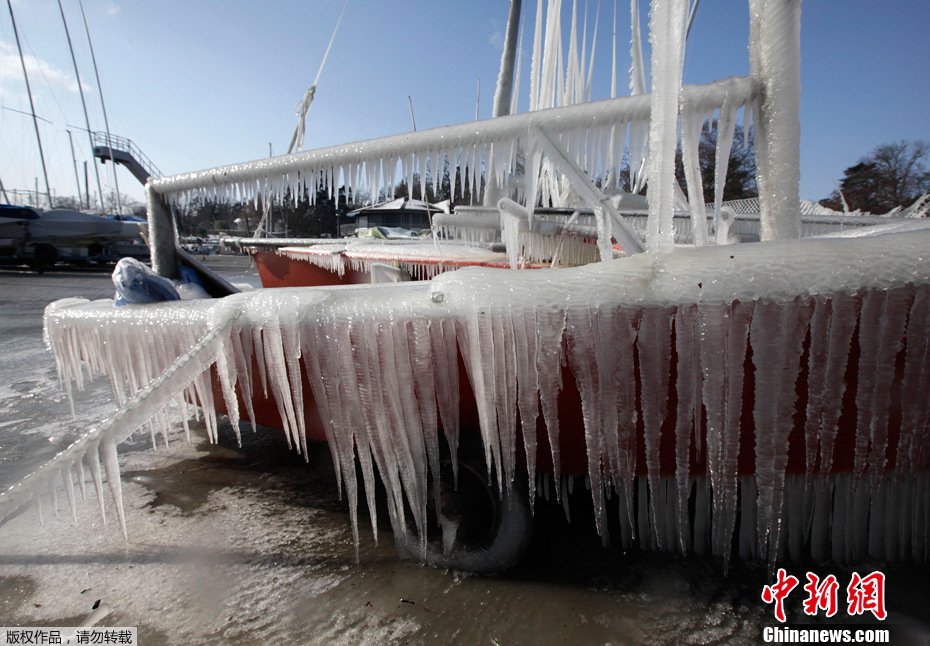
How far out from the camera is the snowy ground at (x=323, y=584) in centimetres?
162

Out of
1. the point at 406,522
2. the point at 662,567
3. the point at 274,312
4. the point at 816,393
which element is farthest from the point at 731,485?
the point at 274,312

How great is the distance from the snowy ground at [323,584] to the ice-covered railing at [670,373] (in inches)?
9.6

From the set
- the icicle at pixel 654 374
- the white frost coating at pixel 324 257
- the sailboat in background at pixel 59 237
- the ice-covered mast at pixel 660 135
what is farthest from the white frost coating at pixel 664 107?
the sailboat in background at pixel 59 237

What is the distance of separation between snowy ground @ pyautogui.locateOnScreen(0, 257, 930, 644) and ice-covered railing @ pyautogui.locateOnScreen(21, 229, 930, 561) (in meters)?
0.24

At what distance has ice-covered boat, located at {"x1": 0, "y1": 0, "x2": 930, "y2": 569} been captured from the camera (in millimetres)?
1307

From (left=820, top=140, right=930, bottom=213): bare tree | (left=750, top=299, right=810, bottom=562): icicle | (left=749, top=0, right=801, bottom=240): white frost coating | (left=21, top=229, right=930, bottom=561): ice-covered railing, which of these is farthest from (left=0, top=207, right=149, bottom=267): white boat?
(left=820, top=140, right=930, bottom=213): bare tree

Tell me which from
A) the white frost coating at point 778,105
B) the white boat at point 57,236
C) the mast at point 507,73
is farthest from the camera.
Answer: the white boat at point 57,236

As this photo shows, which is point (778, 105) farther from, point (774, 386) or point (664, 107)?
point (774, 386)

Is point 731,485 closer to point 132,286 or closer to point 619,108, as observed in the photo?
point 619,108

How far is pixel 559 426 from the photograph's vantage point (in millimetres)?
1635

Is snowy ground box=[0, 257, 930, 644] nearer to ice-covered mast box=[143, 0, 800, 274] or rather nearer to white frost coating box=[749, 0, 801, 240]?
ice-covered mast box=[143, 0, 800, 274]

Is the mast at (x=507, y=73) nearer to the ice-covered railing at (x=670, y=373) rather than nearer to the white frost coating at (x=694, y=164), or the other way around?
the white frost coating at (x=694, y=164)

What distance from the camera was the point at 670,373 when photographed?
57.1 inches

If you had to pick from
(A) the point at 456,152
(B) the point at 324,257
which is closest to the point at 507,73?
(B) the point at 324,257
